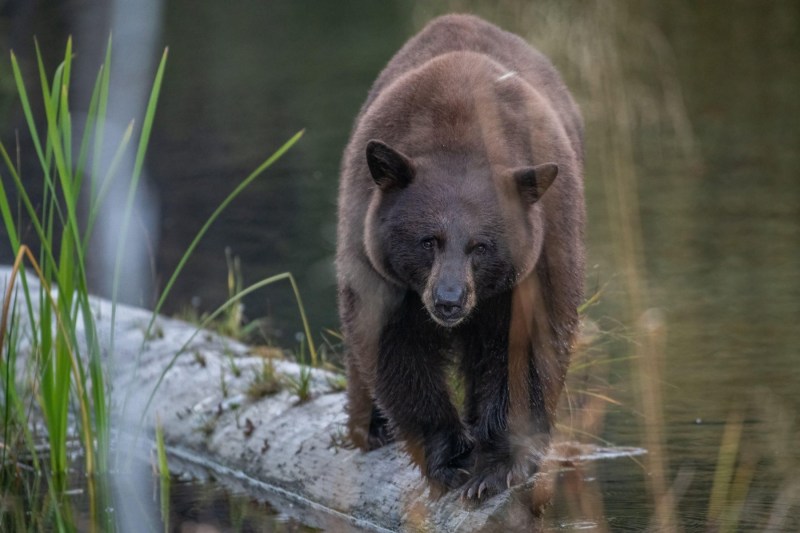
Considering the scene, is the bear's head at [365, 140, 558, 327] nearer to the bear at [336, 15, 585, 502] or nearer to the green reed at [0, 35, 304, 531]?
the bear at [336, 15, 585, 502]

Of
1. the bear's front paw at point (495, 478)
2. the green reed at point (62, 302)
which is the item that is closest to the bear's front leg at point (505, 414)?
the bear's front paw at point (495, 478)

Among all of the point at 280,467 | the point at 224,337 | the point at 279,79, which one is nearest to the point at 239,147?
the point at 279,79

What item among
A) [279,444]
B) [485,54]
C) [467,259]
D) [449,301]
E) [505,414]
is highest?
[485,54]

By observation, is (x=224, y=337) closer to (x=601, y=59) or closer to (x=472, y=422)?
(x=472, y=422)

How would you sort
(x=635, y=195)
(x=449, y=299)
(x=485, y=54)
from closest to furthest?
1. (x=449, y=299)
2. (x=485, y=54)
3. (x=635, y=195)

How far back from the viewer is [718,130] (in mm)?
14227

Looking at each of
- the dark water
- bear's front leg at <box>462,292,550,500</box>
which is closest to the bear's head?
bear's front leg at <box>462,292,550,500</box>

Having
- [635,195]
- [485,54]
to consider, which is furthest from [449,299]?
[635,195]

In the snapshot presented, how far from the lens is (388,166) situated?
4543 millimetres

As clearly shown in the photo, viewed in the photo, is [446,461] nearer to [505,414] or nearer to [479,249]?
[505,414]

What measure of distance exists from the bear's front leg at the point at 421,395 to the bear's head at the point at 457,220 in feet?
0.86

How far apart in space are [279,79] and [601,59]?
637 inches

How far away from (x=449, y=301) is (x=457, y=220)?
0.32 meters

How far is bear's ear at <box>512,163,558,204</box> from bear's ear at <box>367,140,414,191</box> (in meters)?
0.36
